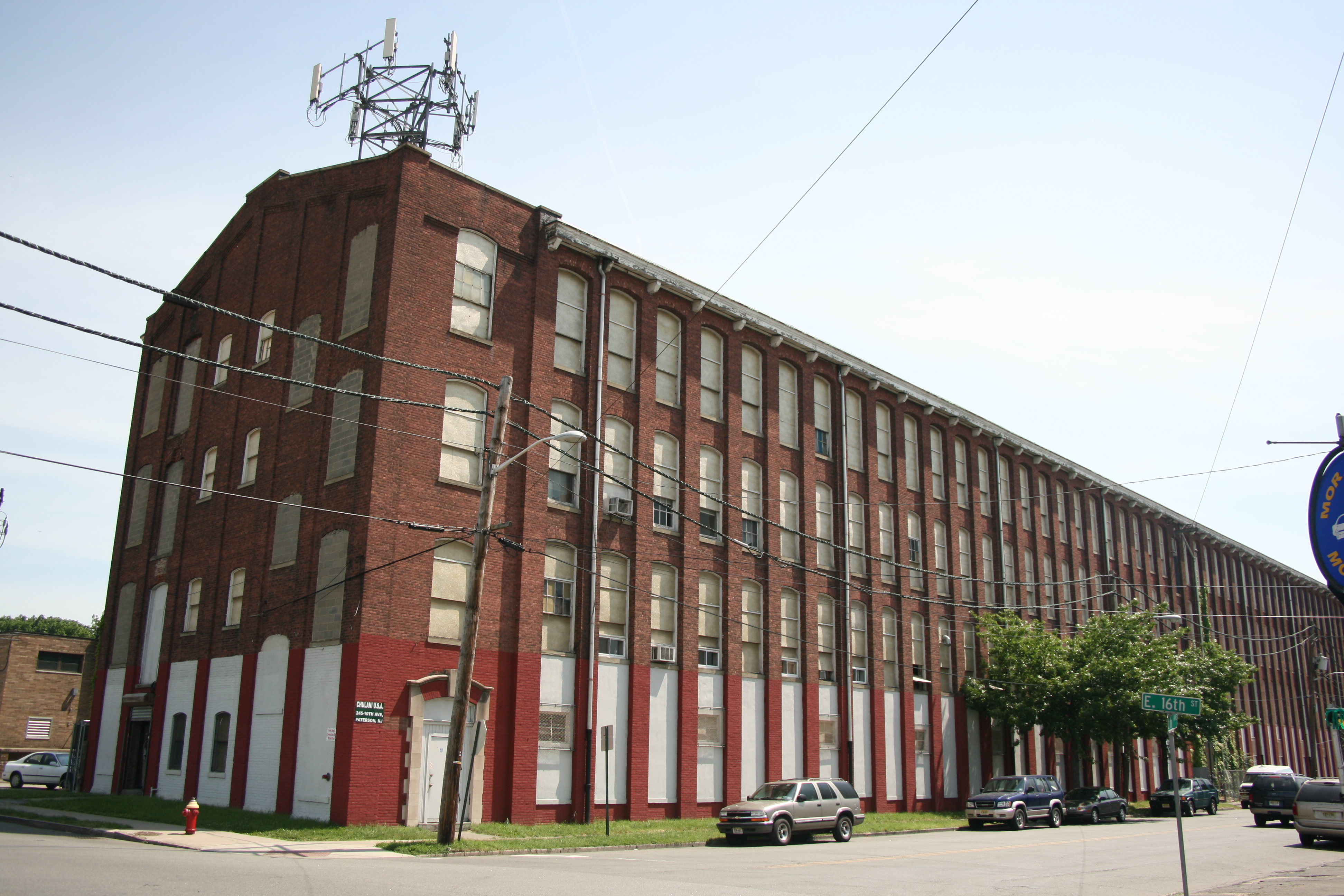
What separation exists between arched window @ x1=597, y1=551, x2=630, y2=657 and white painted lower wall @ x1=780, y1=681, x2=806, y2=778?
274 inches

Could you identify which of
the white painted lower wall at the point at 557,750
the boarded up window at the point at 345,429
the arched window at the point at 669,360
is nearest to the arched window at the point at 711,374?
the arched window at the point at 669,360

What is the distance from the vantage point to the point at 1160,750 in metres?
51.9

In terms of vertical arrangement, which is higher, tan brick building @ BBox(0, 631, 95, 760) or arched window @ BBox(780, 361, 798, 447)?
arched window @ BBox(780, 361, 798, 447)

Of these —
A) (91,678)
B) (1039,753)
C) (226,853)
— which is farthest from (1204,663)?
(91,678)

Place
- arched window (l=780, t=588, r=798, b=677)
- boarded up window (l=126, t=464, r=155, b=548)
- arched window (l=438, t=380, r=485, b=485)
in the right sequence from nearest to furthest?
arched window (l=438, t=380, r=485, b=485)
arched window (l=780, t=588, r=798, b=677)
boarded up window (l=126, t=464, r=155, b=548)

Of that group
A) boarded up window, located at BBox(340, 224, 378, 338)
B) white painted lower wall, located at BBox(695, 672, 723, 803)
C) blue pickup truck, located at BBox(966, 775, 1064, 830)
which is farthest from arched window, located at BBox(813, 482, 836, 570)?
boarded up window, located at BBox(340, 224, 378, 338)

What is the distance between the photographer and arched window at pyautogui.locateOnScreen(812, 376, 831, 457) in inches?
1465

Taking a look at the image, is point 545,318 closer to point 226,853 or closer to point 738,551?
point 738,551

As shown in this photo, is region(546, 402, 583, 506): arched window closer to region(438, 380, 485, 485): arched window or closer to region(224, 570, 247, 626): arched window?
region(438, 380, 485, 485): arched window

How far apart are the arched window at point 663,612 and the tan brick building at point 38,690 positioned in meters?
35.6

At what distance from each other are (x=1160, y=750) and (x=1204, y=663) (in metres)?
9.70

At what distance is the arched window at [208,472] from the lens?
32.0 metres

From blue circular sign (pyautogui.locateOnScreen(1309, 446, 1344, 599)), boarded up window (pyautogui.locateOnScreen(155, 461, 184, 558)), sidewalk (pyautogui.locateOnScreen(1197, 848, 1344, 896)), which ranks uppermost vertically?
boarded up window (pyautogui.locateOnScreen(155, 461, 184, 558))

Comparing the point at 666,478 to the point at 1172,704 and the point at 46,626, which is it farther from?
the point at 46,626
